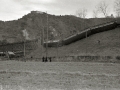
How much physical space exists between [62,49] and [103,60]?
13119mm

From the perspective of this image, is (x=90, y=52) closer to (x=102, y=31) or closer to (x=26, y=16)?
(x=102, y=31)

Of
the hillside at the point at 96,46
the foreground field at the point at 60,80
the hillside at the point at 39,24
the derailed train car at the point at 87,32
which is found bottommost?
the foreground field at the point at 60,80

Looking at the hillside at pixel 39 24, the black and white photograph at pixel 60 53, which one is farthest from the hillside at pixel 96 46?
the hillside at pixel 39 24

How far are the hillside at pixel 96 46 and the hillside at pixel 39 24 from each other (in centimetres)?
2020

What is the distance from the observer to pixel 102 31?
38594mm

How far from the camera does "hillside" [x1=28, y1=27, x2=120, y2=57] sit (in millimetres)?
30125

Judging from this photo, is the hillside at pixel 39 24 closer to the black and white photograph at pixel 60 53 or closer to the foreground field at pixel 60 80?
the black and white photograph at pixel 60 53

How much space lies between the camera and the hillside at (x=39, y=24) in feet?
195

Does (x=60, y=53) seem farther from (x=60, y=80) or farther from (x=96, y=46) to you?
(x=60, y=80)

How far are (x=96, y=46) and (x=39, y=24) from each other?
36.6 meters

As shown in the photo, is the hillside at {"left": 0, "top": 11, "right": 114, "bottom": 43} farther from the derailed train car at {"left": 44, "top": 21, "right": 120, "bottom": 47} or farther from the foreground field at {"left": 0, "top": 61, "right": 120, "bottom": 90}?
the foreground field at {"left": 0, "top": 61, "right": 120, "bottom": 90}

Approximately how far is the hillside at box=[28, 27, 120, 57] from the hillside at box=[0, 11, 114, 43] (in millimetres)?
20203

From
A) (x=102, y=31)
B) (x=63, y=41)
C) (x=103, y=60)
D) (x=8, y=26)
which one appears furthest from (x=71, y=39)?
(x=8, y=26)

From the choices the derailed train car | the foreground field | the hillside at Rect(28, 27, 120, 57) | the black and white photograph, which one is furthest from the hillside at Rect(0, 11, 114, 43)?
the foreground field
